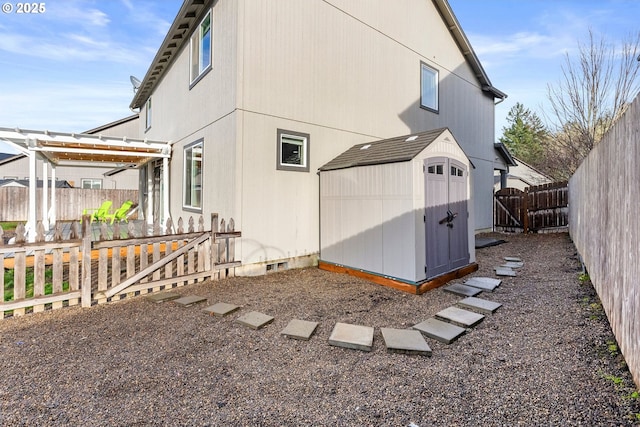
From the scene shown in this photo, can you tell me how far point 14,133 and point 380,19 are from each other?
9.68 m

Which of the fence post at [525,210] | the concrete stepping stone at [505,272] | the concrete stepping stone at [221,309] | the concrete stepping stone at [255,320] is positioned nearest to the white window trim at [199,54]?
the concrete stepping stone at [221,309]

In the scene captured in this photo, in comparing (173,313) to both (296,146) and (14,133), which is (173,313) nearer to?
(296,146)

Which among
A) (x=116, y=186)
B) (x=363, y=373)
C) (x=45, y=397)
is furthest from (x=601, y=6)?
(x=116, y=186)

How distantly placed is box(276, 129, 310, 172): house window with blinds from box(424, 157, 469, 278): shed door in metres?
2.63

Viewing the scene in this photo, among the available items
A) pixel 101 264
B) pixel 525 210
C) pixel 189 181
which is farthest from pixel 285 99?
pixel 525 210

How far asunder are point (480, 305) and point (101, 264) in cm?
539

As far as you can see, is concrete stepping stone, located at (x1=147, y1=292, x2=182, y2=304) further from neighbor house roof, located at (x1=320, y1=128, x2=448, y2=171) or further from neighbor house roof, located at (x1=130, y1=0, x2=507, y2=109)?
neighbor house roof, located at (x1=130, y1=0, x2=507, y2=109)

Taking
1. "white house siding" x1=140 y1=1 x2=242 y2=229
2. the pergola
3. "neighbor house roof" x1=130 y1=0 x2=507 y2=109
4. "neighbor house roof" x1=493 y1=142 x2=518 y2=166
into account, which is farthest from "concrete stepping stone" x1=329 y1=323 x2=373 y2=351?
"neighbor house roof" x1=493 y1=142 x2=518 y2=166

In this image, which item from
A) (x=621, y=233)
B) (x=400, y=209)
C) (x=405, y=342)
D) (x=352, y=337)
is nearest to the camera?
(x=621, y=233)

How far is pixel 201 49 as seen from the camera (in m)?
7.61

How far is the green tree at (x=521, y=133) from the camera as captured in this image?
33438 millimetres

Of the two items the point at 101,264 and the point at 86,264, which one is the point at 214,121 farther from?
the point at 86,264

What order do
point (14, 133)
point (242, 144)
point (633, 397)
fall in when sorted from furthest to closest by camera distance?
point (14, 133) < point (242, 144) < point (633, 397)

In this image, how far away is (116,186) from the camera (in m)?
20.3
